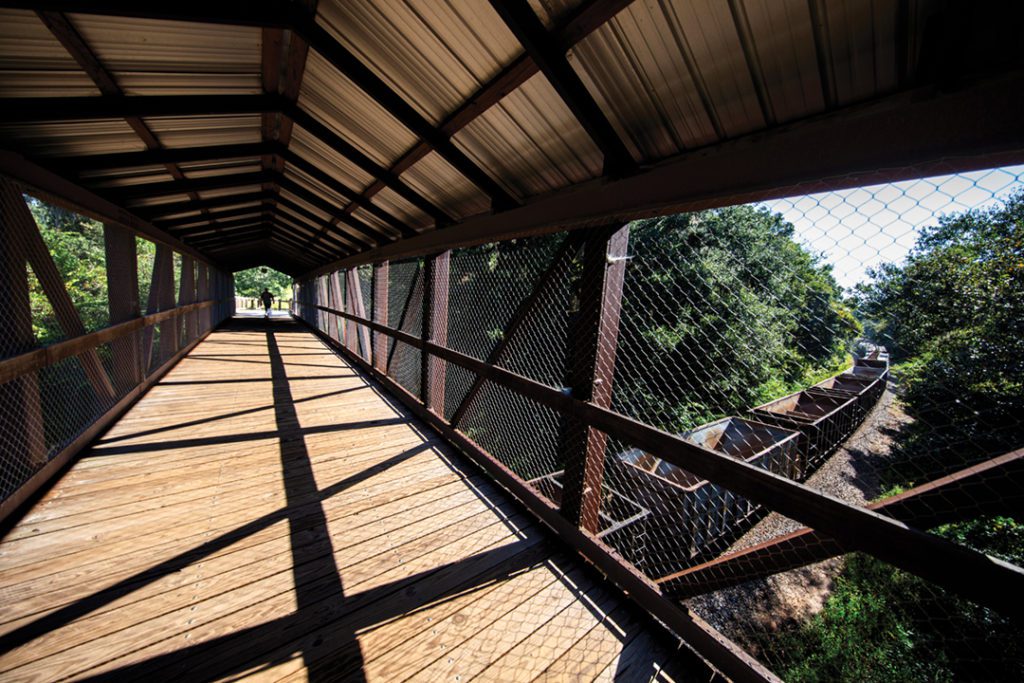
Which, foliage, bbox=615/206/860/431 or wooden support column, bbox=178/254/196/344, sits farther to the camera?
wooden support column, bbox=178/254/196/344

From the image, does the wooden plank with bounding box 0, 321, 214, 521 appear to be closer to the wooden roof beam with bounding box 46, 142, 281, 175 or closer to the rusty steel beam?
the wooden roof beam with bounding box 46, 142, 281, 175

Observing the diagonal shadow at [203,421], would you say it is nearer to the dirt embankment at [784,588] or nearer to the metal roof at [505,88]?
the metal roof at [505,88]

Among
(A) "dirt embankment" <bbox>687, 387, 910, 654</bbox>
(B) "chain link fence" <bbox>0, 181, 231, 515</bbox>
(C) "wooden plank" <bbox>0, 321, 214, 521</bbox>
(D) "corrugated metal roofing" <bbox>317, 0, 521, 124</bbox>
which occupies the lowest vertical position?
(A) "dirt embankment" <bbox>687, 387, 910, 654</bbox>

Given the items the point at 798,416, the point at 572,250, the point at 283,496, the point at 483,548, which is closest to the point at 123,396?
the point at 283,496

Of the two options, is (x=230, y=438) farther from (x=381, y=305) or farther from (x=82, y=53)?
(x=82, y=53)

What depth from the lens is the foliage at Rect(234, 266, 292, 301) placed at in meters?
36.7

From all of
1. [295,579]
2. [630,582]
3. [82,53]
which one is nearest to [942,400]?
[630,582]

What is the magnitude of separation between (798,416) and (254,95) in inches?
548

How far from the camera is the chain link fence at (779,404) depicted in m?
1.49

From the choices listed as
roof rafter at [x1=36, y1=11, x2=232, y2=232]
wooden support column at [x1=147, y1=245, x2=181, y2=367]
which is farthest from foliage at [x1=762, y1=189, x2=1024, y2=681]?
wooden support column at [x1=147, y1=245, x2=181, y2=367]

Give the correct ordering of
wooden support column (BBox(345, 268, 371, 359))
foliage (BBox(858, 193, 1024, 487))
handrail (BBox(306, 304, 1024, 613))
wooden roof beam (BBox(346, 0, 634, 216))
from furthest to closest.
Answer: wooden support column (BBox(345, 268, 371, 359)) → wooden roof beam (BBox(346, 0, 634, 216)) → foliage (BBox(858, 193, 1024, 487)) → handrail (BBox(306, 304, 1024, 613))

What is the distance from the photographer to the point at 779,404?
11656mm

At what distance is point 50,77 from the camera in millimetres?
2334

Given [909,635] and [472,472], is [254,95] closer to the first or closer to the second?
[472,472]
